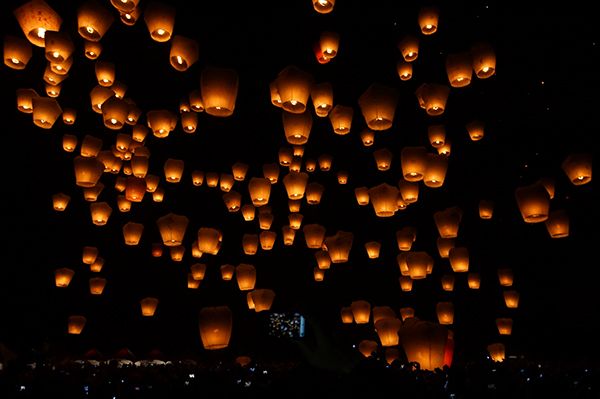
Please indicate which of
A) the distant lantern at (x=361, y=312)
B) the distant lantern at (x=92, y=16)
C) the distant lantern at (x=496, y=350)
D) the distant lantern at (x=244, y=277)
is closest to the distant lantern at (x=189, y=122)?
the distant lantern at (x=244, y=277)

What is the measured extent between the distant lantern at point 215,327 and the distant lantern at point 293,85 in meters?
2.32

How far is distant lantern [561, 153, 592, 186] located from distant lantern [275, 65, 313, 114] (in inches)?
151

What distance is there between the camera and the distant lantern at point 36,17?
511cm

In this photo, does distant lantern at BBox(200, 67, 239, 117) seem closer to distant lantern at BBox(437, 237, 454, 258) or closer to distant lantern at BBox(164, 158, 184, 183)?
distant lantern at BBox(164, 158, 184, 183)

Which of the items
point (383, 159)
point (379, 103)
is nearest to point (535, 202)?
point (379, 103)

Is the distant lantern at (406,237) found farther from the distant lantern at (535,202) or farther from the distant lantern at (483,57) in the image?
the distant lantern at (483,57)

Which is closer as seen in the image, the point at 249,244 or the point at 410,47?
the point at 410,47

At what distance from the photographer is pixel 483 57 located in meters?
6.52

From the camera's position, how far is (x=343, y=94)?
11484 mm

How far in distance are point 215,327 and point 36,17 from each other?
139 inches

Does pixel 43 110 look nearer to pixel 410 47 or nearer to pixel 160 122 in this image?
pixel 160 122

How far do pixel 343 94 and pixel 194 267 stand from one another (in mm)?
5234

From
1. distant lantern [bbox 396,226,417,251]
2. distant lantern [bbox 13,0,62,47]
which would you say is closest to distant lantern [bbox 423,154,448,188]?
distant lantern [bbox 396,226,417,251]

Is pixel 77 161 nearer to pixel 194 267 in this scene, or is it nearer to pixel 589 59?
pixel 194 267
